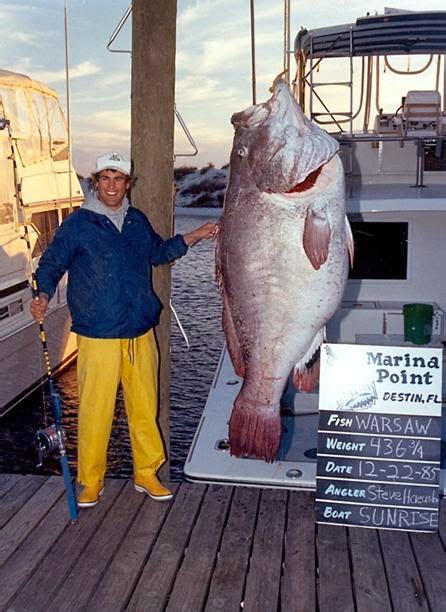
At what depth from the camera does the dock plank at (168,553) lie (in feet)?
10.8

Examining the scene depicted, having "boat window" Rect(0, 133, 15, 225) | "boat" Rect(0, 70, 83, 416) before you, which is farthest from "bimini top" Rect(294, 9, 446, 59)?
"boat window" Rect(0, 133, 15, 225)

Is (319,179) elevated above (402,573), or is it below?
above

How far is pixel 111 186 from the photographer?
13.4ft

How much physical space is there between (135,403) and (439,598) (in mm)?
1804

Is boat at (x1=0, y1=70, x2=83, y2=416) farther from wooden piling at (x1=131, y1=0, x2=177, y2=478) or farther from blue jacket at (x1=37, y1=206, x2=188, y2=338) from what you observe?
blue jacket at (x1=37, y1=206, x2=188, y2=338)

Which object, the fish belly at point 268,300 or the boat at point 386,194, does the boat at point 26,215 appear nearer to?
the boat at point 386,194

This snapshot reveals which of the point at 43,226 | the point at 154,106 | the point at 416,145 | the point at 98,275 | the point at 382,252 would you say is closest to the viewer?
the point at 98,275

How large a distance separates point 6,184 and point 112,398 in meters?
7.72

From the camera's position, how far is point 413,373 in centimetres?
399

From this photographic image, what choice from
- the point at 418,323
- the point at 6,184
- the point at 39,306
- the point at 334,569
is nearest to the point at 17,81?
the point at 6,184

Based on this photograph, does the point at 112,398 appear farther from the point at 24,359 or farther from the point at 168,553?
the point at 24,359

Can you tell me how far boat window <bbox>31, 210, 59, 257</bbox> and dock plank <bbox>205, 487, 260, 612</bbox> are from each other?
8133 mm

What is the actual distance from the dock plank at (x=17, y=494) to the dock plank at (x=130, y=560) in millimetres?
652

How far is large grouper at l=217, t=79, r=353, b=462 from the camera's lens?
10.6 feet
